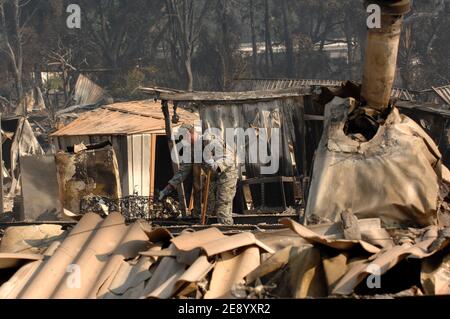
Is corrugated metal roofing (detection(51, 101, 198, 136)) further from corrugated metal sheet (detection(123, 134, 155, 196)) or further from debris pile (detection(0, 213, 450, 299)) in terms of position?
debris pile (detection(0, 213, 450, 299))

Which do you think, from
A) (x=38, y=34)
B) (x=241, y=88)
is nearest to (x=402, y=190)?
(x=241, y=88)

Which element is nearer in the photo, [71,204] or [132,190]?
[71,204]

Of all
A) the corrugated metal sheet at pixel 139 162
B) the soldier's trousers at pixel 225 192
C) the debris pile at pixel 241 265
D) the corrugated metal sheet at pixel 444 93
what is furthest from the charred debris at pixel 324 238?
the corrugated metal sheet at pixel 444 93

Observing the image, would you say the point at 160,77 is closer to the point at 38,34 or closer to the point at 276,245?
the point at 38,34

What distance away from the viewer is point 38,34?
44562 mm

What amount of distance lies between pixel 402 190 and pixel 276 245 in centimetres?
165

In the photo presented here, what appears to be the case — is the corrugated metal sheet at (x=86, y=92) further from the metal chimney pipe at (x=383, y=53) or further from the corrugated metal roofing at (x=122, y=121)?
the metal chimney pipe at (x=383, y=53)

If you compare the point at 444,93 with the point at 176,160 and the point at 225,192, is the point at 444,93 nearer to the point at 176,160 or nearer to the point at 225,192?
the point at 176,160

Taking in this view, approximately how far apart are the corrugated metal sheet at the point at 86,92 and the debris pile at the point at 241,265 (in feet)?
110

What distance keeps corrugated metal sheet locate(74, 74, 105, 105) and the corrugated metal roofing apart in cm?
1918

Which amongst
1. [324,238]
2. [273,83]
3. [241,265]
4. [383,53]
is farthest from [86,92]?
[324,238]

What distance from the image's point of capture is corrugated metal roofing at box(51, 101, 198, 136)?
18.5 metres
